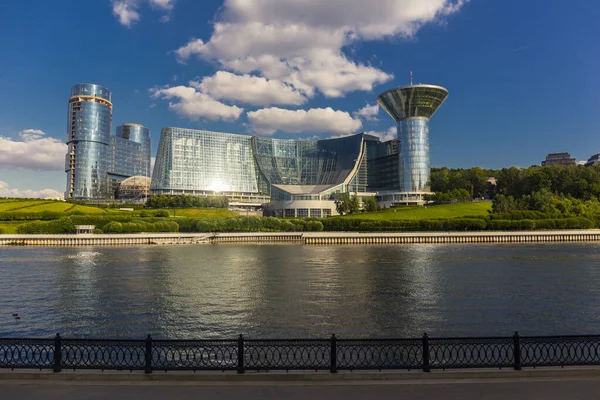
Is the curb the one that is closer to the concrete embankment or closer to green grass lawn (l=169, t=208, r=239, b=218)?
the concrete embankment

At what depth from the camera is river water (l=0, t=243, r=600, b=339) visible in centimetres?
2928

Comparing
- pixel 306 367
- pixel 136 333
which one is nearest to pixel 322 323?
pixel 136 333

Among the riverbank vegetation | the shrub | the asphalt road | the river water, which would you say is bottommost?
the river water

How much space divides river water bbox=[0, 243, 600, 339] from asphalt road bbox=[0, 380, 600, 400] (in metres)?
13.6

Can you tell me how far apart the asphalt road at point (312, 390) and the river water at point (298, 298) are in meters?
13.6

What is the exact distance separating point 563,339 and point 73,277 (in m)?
51.9

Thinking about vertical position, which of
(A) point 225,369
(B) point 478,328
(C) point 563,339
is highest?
(C) point 563,339

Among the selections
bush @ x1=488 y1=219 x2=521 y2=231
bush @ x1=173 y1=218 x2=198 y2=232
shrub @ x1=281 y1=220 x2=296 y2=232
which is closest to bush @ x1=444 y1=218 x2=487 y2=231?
bush @ x1=488 y1=219 x2=521 y2=231

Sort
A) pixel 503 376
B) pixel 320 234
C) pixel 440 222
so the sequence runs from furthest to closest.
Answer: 1. pixel 440 222
2. pixel 320 234
3. pixel 503 376

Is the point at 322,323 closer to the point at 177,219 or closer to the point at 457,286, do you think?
the point at 457,286

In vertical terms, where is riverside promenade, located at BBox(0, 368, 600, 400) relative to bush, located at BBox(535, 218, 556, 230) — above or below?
below

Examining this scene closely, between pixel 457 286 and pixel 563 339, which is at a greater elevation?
pixel 563 339

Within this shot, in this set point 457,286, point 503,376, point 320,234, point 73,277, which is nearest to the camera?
point 503,376

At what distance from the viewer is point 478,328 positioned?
94.9 ft
